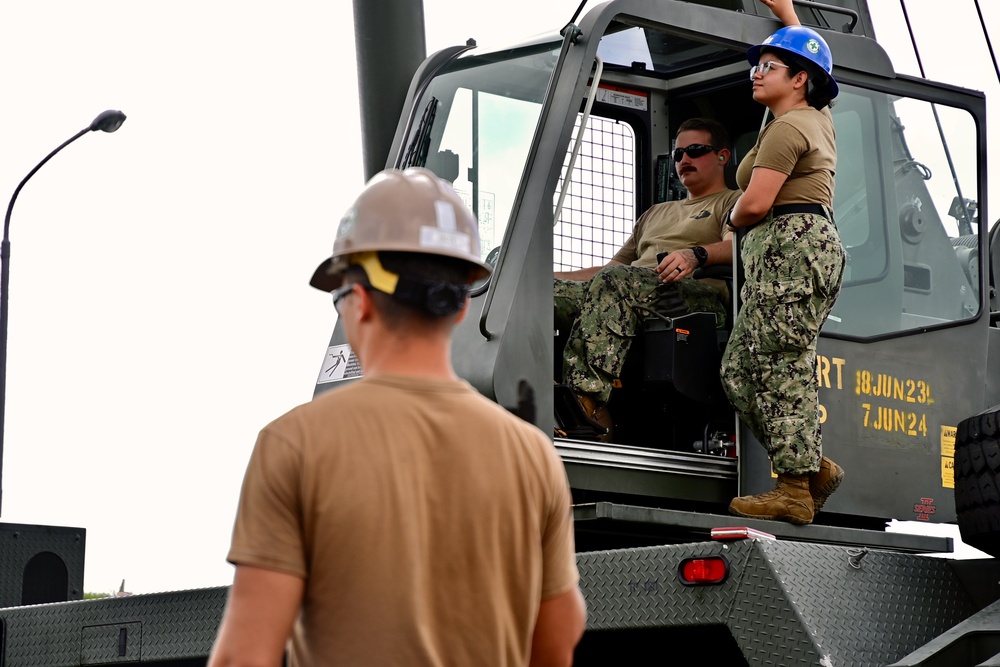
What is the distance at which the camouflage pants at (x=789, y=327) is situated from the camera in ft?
15.3

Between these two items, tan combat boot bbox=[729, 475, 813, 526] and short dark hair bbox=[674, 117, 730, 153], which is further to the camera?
short dark hair bbox=[674, 117, 730, 153]

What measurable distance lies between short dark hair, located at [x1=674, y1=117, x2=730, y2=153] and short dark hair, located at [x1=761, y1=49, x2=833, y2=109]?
0.88m

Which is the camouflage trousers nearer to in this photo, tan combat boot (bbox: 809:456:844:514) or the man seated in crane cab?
the man seated in crane cab

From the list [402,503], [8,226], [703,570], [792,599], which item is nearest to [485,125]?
[703,570]

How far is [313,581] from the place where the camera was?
1962 mm

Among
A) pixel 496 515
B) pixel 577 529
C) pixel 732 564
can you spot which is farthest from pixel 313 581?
pixel 577 529

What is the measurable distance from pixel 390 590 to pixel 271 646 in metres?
0.17

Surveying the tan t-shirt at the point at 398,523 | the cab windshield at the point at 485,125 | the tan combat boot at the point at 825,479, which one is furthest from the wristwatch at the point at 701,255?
the tan t-shirt at the point at 398,523

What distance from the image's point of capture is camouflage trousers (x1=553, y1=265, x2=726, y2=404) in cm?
504

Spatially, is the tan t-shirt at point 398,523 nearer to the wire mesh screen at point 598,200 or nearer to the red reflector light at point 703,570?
the red reflector light at point 703,570

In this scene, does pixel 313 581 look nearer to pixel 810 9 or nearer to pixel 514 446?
pixel 514 446

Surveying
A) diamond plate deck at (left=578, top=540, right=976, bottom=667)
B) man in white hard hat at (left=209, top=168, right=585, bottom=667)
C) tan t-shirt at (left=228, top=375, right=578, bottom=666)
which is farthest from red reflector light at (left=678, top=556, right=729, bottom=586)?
tan t-shirt at (left=228, top=375, right=578, bottom=666)

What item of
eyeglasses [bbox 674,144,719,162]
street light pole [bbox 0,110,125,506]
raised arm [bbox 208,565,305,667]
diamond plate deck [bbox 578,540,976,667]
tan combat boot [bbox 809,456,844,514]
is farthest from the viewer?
street light pole [bbox 0,110,125,506]

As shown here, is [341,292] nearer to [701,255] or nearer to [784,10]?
[701,255]
